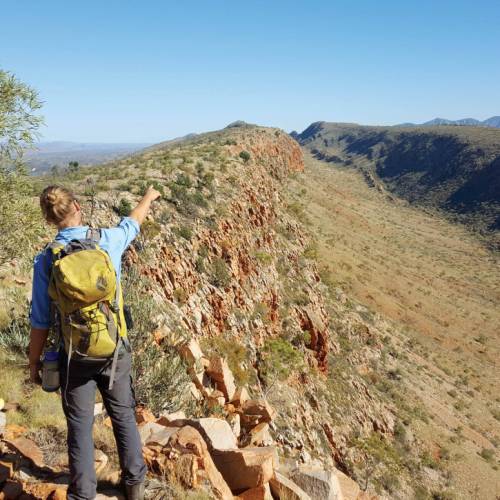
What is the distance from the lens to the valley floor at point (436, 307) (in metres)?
21.7

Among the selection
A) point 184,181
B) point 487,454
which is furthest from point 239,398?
point 487,454

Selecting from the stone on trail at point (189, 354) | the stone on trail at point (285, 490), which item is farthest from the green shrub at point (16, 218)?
the stone on trail at point (285, 490)

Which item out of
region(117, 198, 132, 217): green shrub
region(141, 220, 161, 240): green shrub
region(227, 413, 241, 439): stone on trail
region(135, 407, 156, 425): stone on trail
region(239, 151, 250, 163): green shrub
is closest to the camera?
region(135, 407, 156, 425): stone on trail

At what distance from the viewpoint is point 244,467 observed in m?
4.72

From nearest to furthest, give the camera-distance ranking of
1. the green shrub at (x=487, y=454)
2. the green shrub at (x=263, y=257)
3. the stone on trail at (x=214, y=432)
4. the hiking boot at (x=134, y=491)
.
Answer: the hiking boot at (x=134, y=491)
the stone on trail at (x=214, y=432)
the green shrub at (x=487, y=454)
the green shrub at (x=263, y=257)

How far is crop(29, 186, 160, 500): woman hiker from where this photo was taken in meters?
3.09

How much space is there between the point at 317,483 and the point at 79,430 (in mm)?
3563

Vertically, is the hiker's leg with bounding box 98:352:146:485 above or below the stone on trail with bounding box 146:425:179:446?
above

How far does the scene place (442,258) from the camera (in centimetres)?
5888

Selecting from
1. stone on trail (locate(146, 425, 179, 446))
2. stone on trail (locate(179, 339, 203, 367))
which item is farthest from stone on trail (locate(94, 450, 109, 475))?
stone on trail (locate(179, 339, 203, 367))

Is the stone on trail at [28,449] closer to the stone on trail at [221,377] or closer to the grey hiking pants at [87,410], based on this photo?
the grey hiking pants at [87,410]

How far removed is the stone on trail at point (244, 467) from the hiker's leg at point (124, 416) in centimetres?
155

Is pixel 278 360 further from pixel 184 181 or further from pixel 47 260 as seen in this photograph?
pixel 47 260

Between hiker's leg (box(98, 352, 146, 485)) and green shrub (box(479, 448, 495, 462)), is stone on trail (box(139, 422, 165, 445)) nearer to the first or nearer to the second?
hiker's leg (box(98, 352, 146, 485))
